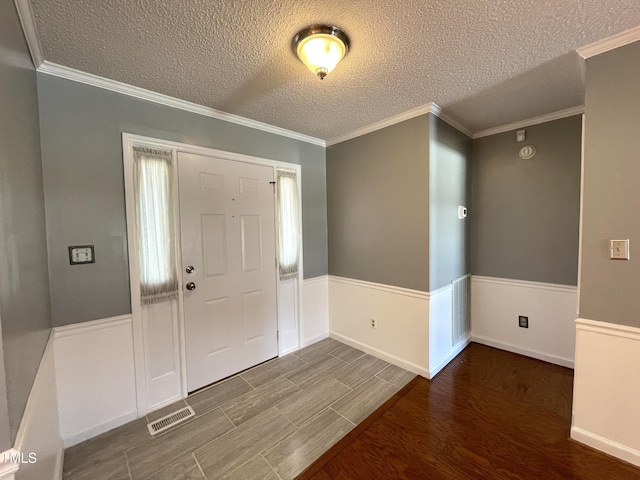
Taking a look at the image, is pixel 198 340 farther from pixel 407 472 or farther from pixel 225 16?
pixel 225 16

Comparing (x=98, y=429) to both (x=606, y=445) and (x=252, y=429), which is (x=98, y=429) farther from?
(x=606, y=445)

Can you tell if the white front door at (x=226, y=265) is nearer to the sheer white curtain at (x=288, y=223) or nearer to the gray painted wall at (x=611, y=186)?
the sheer white curtain at (x=288, y=223)

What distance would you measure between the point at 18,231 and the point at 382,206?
2521 mm

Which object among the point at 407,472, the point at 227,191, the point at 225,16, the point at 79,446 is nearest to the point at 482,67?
the point at 225,16

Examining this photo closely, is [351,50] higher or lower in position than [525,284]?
higher

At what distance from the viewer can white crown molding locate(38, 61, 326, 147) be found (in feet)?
5.50

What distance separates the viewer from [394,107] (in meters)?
2.35

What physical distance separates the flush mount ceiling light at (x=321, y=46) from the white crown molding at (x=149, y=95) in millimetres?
1121

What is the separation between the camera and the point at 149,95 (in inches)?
79.1

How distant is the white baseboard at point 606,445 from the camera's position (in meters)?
1.54

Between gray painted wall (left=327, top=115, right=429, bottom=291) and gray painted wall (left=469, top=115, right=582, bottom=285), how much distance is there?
113cm

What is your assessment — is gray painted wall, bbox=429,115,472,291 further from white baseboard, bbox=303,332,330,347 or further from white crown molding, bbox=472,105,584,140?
white baseboard, bbox=303,332,330,347

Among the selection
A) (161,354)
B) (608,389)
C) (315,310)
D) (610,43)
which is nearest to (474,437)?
(608,389)

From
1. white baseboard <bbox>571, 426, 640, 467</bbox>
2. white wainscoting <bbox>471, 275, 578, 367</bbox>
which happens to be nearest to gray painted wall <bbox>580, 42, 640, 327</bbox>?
white baseboard <bbox>571, 426, 640, 467</bbox>
